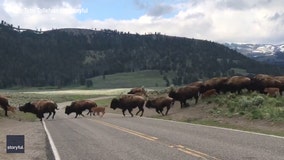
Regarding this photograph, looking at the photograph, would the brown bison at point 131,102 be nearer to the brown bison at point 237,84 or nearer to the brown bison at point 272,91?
the brown bison at point 237,84

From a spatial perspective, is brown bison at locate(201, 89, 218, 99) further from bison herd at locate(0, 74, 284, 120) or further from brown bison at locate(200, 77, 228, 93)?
brown bison at locate(200, 77, 228, 93)

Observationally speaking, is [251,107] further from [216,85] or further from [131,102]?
[131,102]

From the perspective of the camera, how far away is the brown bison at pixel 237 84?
39906 mm

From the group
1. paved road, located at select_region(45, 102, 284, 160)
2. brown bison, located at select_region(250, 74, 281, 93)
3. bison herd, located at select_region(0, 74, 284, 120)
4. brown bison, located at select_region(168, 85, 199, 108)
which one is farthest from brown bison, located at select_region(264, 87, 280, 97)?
paved road, located at select_region(45, 102, 284, 160)

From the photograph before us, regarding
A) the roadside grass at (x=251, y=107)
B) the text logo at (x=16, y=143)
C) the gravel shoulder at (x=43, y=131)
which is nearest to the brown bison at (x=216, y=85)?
the gravel shoulder at (x=43, y=131)

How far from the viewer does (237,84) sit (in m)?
40.5

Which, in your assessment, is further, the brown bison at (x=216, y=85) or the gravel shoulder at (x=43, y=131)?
the brown bison at (x=216, y=85)

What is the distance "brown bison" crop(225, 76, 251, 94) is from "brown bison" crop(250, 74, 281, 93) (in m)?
0.55

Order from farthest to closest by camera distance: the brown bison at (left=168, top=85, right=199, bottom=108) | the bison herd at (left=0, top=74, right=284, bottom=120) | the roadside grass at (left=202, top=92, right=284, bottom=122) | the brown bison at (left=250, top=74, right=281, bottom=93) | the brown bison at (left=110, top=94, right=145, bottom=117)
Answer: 1. the brown bison at (left=110, top=94, right=145, bottom=117)
2. the brown bison at (left=168, top=85, right=199, bottom=108)
3. the bison herd at (left=0, top=74, right=284, bottom=120)
4. the brown bison at (left=250, top=74, right=281, bottom=93)
5. the roadside grass at (left=202, top=92, right=284, bottom=122)

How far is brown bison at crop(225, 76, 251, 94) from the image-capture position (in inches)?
1571

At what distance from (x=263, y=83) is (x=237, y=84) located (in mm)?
2332

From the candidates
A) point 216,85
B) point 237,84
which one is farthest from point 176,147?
point 216,85

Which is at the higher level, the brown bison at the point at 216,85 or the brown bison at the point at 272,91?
the brown bison at the point at 216,85

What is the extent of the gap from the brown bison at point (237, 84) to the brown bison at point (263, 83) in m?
0.55
